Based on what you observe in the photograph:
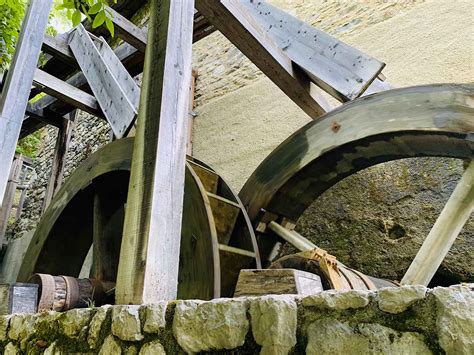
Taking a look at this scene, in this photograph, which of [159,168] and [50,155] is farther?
[50,155]

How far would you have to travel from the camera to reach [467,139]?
2.13 meters

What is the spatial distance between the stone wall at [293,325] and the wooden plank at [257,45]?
6.55 ft

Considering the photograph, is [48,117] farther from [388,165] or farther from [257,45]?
[388,165]

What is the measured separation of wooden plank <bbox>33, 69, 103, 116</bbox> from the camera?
3.75m

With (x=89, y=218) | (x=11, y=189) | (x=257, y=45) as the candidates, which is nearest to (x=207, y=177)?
(x=257, y=45)

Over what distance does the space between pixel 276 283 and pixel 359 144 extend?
1.35 meters

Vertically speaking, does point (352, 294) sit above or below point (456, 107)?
below

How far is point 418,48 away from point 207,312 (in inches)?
123

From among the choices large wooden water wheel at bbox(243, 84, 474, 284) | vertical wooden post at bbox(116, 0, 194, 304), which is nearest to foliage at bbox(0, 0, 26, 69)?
vertical wooden post at bbox(116, 0, 194, 304)

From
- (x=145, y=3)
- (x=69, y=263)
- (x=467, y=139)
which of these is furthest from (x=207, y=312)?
(x=145, y=3)

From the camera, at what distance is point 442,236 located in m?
2.14

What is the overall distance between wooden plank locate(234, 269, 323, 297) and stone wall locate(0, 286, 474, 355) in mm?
431

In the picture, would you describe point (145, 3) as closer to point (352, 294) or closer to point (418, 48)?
point (418, 48)

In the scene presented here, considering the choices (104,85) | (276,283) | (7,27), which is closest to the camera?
(276,283)
